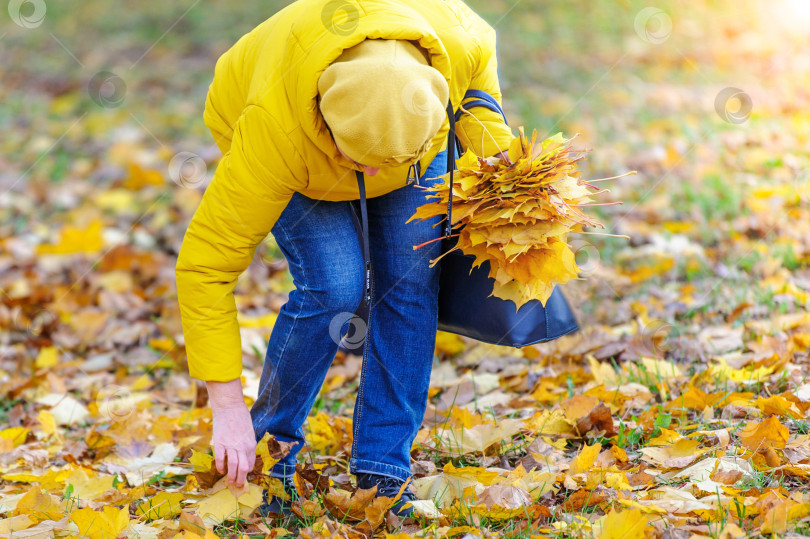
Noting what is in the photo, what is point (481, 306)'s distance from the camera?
1872 mm

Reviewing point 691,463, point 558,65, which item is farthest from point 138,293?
point 558,65

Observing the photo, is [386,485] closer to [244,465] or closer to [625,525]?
[244,465]

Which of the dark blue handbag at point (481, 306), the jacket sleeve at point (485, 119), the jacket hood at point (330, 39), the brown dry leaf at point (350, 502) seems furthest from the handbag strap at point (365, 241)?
the brown dry leaf at point (350, 502)

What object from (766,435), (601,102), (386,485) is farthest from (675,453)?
(601,102)

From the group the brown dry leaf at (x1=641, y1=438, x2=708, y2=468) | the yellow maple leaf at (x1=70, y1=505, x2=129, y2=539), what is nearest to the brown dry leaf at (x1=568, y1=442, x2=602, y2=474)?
the brown dry leaf at (x1=641, y1=438, x2=708, y2=468)

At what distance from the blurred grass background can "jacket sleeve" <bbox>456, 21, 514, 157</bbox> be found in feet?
4.56

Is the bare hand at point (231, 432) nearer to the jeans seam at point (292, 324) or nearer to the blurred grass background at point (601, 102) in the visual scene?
the jeans seam at point (292, 324)

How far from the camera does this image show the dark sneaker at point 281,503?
188 cm

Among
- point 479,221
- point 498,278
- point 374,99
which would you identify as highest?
point 374,99

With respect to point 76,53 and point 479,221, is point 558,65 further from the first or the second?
point 479,221

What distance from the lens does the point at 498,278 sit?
1.76 m

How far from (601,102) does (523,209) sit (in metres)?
A: 4.57

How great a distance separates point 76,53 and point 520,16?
456 centimetres

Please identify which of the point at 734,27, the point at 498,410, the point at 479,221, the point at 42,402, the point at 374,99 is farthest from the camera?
the point at 734,27
